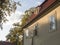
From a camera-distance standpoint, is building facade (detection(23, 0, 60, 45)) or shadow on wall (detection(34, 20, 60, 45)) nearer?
shadow on wall (detection(34, 20, 60, 45))

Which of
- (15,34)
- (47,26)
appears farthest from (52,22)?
(15,34)

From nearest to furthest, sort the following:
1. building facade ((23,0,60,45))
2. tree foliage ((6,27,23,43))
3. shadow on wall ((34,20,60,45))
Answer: shadow on wall ((34,20,60,45)), building facade ((23,0,60,45)), tree foliage ((6,27,23,43))

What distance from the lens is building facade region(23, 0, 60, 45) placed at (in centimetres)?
2126

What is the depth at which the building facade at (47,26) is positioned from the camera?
2126 centimetres

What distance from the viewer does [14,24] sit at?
2343 inches

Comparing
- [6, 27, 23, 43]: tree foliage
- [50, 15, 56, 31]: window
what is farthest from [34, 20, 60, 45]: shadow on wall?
[6, 27, 23, 43]: tree foliage

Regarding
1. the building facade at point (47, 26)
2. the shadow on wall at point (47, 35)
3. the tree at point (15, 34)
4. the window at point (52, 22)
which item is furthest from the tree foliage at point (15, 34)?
the window at point (52, 22)

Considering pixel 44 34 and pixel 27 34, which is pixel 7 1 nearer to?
pixel 44 34

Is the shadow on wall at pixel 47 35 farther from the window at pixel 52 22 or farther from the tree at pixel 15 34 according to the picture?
the tree at pixel 15 34

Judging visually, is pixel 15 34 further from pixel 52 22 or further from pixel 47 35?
pixel 52 22

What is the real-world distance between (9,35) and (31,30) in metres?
35.4

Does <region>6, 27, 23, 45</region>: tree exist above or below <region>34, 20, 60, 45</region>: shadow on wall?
below

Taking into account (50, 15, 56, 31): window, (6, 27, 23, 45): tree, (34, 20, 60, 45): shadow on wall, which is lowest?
(6, 27, 23, 45): tree

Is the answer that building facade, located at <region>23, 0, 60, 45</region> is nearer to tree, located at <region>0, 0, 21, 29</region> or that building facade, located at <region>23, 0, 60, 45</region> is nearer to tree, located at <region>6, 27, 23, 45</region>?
tree, located at <region>0, 0, 21, 29</region>
